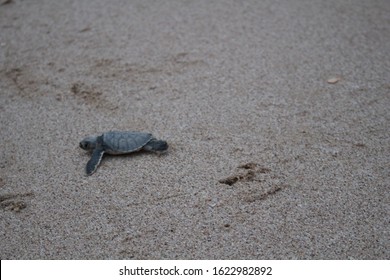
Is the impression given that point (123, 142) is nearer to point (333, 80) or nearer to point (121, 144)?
point (121, 144)

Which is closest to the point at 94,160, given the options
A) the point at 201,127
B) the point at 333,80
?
the point at 201,127

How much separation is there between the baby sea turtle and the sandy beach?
6 cm

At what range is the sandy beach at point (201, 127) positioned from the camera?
164cm

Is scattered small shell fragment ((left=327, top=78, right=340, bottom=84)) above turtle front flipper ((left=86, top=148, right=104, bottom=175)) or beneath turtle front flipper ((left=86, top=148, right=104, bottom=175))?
above

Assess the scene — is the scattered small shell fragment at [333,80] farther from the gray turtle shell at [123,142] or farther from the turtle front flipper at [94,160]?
the turtle front flipper at [94,160]

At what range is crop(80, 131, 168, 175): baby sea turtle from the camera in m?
2.02

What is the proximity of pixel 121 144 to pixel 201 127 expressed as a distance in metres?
0.45

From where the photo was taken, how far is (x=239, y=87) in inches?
101

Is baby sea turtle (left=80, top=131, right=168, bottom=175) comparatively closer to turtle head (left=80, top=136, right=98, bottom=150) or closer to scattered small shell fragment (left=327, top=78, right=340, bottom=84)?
turtle head (left=80, top=136, right=98, bottom=150)

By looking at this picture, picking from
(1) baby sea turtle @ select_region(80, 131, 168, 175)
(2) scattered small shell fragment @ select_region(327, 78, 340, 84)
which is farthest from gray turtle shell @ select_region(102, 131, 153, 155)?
(2) scattered small shell fragment @ select_region(327, 78, 340, 84)

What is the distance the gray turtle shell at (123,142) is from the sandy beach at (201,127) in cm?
7

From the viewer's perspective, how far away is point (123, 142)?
2.03m

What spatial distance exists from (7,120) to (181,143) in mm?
1029
